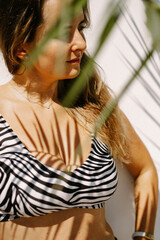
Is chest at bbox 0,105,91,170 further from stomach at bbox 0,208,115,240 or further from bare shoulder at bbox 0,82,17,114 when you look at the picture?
stomach at bbox 0,208,115,240

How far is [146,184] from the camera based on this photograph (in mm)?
1533

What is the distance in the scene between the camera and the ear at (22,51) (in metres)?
1.17

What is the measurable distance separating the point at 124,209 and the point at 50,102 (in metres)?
0.59

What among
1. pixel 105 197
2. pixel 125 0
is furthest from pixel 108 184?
pixel 125 0

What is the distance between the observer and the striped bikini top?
1.13m

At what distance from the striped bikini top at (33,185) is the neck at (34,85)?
144mm

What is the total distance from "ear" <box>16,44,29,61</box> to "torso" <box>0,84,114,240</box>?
0.45 feet

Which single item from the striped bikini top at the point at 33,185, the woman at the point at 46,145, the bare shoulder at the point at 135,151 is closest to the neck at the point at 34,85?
the woman at the point at 46,145

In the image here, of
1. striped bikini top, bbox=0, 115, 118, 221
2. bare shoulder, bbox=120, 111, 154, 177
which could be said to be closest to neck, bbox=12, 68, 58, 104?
striped bikini top, bbox=0, 115, 118, 221

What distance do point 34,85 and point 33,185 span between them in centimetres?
34

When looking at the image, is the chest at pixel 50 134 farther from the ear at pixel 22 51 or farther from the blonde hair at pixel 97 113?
the ear at pixel 22 51

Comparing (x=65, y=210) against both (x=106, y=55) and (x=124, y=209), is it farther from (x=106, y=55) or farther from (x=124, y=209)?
(x=106, y=55)

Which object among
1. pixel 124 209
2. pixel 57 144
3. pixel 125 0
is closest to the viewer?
pixel 125 0

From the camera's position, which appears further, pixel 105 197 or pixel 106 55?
pixel 106 55
